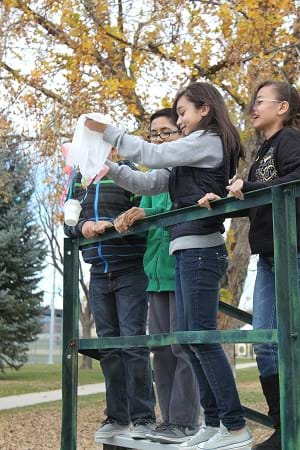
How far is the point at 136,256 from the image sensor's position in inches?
156

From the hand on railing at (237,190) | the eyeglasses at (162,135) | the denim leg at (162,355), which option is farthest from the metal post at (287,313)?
the eyeglasses at (162,135)

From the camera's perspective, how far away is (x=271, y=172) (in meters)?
3.28

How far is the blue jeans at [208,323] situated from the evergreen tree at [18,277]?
1653 cm

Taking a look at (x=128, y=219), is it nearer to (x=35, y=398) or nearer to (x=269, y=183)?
(x=269, y=183)

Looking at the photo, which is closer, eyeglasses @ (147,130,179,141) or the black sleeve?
the black sleeve

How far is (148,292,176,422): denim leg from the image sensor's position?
148 inches

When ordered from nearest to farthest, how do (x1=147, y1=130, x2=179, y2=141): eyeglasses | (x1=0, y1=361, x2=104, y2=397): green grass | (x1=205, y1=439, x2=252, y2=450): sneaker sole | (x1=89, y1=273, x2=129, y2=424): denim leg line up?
(x1=205, y1=439, x2=252, y2=450): sneaker sole → (x1=89, y1=273, x2=129, y2=424): denim leg → (x1=147, y1=130, x2=179, y2=141): eyeglasses → (x1=0, y1=361, x2=104, y2=397): green grass

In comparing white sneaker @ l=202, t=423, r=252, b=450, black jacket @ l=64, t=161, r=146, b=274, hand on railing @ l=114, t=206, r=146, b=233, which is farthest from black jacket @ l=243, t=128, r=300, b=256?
black jacket @ l=64, t=161, r=146, b=274

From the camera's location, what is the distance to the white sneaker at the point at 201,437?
316 centimetres

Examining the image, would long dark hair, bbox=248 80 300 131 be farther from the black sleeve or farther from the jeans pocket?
the jeans pocket

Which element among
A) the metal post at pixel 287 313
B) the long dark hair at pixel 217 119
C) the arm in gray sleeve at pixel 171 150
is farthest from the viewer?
the long dark hair at pixel 217 119

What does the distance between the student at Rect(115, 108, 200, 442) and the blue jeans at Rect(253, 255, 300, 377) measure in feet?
1.50

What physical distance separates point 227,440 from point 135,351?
92cm

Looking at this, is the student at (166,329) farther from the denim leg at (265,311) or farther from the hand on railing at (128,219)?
the denim leg at (265,311)
